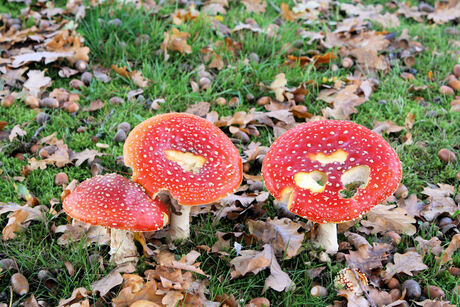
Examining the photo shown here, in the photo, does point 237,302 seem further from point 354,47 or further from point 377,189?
point 354,47

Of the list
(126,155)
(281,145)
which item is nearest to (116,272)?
(126,155)

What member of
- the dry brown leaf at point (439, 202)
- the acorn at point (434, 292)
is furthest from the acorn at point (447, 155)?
the acorn at point (434, 292)

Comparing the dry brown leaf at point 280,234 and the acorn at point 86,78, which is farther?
the acorn at point 86,78

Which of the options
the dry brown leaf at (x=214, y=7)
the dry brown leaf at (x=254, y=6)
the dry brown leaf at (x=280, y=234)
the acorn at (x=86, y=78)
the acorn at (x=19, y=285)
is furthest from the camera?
the dry brown leaf at (x=254, y=6)

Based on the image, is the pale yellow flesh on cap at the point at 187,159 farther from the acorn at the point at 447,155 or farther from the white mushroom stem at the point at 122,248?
the acorn at the point at 447,155

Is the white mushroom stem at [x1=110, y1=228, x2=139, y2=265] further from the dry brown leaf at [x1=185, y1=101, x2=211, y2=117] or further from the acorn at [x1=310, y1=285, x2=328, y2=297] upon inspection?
the dry brown leaf at [x1=185, y1=101, x2=211, y2=117]

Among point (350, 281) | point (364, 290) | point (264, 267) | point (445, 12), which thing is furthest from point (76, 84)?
point (445, 12)

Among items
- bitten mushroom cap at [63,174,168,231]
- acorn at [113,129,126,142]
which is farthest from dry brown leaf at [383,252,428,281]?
acorn at [113,129,126,142]
